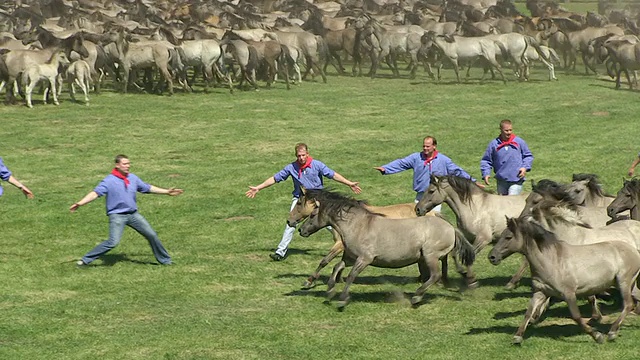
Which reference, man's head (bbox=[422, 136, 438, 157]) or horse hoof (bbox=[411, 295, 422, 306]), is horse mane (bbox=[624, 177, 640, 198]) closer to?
man's head (bbox=[422, 136, 438, 157])

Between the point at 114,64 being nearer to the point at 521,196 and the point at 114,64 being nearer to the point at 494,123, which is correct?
the point at 494,123

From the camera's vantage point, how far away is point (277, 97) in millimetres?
35500

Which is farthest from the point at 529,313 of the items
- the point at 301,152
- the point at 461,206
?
the point at 301,152

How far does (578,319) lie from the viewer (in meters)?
13.0

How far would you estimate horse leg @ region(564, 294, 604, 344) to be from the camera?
1297cm

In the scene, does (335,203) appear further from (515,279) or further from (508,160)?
(508,160)

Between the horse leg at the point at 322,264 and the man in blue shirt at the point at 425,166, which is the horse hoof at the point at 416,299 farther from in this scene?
the man in blue shirt at the point at 425,166

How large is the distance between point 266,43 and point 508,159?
20.6m

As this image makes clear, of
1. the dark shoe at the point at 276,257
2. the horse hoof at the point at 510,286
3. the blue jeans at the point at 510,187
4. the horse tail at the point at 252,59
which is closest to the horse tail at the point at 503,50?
the horse tail at the point at 252,59

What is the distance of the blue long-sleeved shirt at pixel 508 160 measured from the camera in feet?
60.3

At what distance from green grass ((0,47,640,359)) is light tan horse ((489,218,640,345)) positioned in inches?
16.0

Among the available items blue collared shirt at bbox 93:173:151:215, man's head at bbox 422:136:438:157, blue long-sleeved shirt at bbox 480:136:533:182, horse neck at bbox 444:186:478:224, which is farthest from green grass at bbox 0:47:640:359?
man's head at bbox 422:136:438:157

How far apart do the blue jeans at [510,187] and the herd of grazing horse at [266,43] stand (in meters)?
17.6

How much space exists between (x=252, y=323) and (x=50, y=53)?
20.9 m
